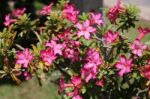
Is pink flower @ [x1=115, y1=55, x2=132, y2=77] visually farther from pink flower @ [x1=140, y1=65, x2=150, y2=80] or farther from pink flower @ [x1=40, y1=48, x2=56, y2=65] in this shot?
pink flower @ [x1=40, y1=48, x2=56, y2=65]

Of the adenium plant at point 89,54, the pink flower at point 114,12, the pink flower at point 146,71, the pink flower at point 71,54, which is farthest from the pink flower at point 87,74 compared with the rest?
the pink flower at point 114,12

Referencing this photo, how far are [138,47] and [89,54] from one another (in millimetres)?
392

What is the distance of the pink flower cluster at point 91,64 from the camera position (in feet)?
12.2

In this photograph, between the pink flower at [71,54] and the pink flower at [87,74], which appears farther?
the pink flower at [71,54]

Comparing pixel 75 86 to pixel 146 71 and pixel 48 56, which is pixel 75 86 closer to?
pixel 48 56

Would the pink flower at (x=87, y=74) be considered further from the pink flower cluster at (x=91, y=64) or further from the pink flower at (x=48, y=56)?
the pink flower at (x=48, y=56)

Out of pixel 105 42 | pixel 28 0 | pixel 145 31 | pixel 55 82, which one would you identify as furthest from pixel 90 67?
pixel 28 0

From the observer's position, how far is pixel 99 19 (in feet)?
13.0

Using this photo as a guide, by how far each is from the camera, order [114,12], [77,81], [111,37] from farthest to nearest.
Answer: [114,12]
[77,81]
[111,37]

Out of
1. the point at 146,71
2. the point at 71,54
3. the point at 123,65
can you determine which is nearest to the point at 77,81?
the point at 71,54

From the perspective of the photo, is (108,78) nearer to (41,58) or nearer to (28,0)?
(41,58)

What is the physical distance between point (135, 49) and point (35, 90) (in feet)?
6.78

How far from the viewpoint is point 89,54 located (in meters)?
3.78

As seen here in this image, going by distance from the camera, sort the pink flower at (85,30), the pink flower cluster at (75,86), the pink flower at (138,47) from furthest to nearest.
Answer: the pink flower cluster at (75,86), the pink flower at (85,30), the pink flower at (138,47)
